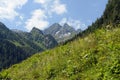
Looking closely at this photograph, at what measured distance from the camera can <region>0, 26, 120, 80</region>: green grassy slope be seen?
11.5 meters

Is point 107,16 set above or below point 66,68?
above

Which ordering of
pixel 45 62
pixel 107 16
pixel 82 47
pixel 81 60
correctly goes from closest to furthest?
pixel 81 60 < pixel 82 47 < pixel 45 62 < pixel 107 16

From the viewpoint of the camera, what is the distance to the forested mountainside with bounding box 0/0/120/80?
11.5 meters

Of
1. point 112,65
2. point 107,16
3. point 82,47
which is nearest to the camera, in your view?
point 112,65

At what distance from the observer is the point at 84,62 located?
13.3 m

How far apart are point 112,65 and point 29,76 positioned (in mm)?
5195

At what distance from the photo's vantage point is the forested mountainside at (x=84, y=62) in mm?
11500

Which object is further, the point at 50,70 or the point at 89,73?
the point at 50,70

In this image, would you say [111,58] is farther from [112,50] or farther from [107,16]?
[107,16]

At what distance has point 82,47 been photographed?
1482 centimetres

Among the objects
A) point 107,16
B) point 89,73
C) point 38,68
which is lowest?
point 89,73

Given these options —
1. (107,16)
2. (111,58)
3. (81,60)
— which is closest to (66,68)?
(81,60)

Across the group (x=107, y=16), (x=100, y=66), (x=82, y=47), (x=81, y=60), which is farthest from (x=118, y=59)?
(x=107, y=16)

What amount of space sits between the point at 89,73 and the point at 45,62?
436 centimetres
